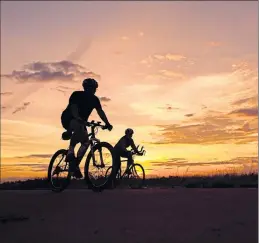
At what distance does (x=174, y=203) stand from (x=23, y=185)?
10.7 metres

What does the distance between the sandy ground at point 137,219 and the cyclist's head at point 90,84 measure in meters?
2.96

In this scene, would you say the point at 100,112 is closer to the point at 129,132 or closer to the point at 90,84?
the point at 90,84

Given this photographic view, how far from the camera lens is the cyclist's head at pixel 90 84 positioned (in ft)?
34.5

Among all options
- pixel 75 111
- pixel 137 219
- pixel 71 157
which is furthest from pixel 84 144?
pixel 137 219

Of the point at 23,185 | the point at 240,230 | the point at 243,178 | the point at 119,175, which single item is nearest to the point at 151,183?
the point at 119,175

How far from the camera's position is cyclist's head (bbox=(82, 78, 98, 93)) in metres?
10.5

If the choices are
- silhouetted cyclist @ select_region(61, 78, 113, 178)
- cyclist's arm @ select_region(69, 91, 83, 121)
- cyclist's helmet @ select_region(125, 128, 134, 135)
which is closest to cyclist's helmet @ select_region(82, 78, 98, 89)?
silhouetted cyclist @ select_region(61, 78, 113, 178)

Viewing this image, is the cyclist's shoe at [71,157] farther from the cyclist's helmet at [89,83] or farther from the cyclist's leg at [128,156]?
the cyclist's leg at [128,156]

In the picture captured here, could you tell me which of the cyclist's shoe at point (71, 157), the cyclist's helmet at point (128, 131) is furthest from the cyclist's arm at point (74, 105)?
the cyclist's helmet at point (128, 131)

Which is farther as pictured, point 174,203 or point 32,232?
point 174,203

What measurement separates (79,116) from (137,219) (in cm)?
467

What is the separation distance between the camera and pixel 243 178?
51.0ft

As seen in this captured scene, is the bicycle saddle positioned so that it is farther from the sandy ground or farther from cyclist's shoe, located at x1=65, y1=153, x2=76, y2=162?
the sandy ground

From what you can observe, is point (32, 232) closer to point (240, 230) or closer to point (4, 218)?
point (4, 218)
